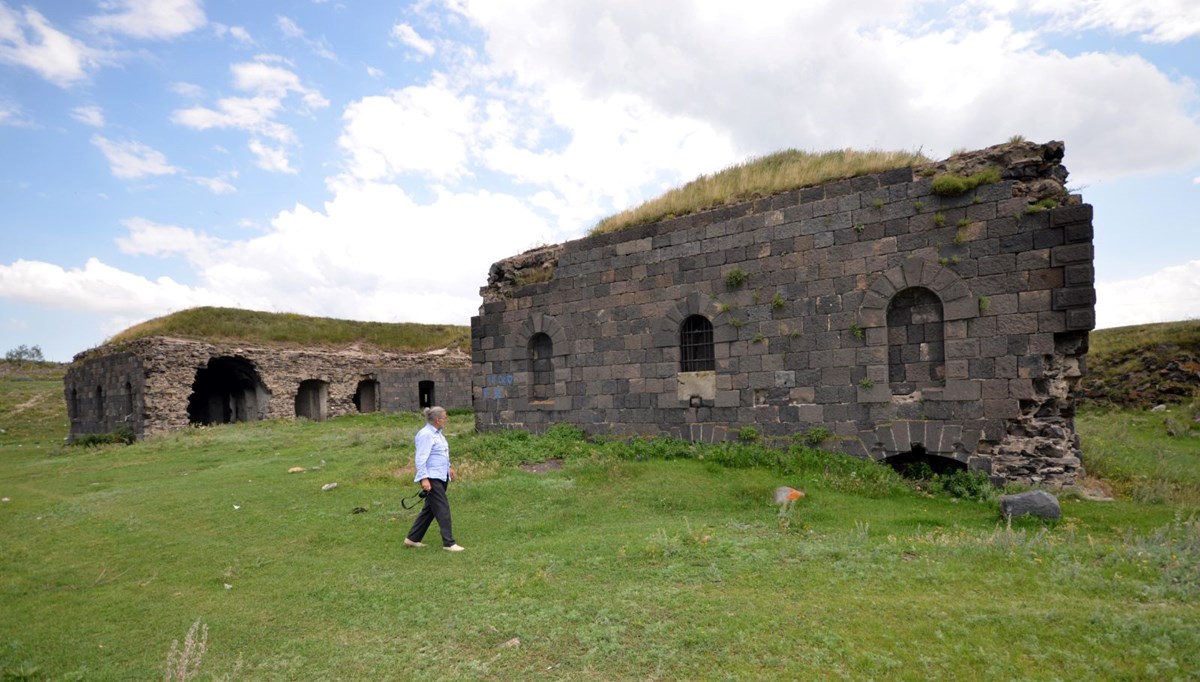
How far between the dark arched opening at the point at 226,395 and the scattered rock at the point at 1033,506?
26.6 metres

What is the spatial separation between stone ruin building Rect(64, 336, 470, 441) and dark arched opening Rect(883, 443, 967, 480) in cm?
2350

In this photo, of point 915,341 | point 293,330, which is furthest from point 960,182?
point 293,330

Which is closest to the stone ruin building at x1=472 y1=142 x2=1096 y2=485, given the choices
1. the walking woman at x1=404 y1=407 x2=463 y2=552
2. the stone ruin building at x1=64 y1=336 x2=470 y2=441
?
the walking woman at x1=404 y1=407 x2=463 y2=552

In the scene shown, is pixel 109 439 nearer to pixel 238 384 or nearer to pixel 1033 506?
pixel 238 384

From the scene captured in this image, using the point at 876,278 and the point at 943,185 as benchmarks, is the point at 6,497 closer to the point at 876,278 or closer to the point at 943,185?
the point at 876,278

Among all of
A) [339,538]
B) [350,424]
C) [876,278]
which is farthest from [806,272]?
[350,424]

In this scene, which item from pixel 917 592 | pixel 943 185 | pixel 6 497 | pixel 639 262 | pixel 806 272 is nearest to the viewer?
pixel 917 592

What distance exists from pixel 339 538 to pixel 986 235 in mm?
9826

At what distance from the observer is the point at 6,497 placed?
488 inches

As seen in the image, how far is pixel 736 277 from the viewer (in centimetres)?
1217

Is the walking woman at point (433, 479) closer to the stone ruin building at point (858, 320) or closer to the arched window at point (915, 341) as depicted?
the stone ruin building at point (858, 320)

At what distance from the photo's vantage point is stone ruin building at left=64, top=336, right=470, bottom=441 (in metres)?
24.0

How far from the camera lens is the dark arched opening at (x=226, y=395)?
27.6m

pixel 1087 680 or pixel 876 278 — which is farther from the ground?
pixel 876 278
